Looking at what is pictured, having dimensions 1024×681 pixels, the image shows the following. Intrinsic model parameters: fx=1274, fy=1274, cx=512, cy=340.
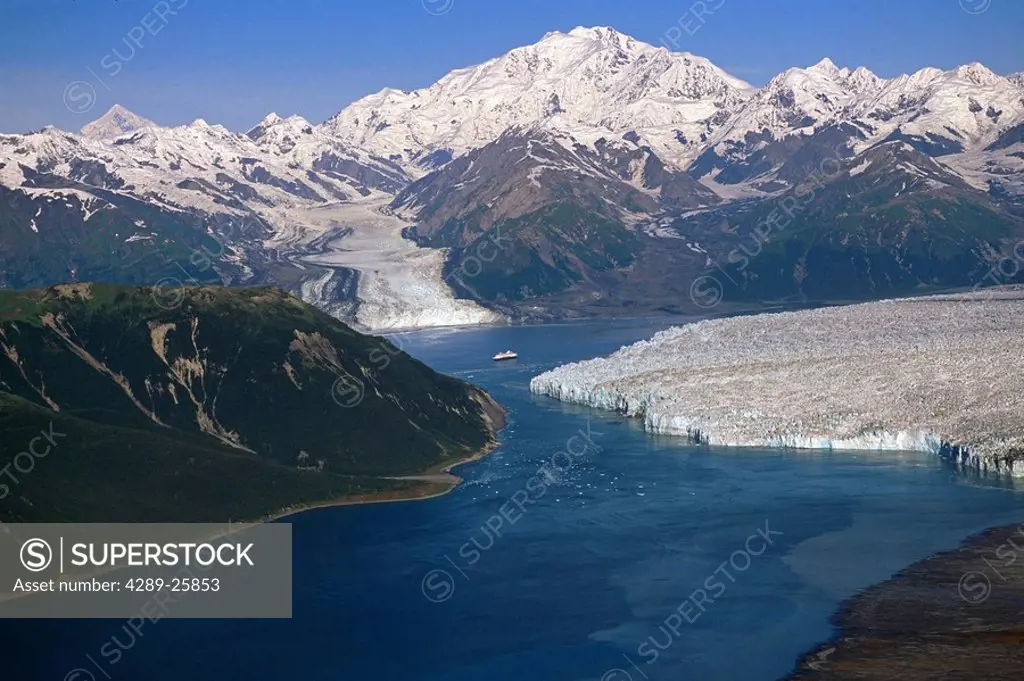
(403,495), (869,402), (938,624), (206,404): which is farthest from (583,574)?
(869,402)

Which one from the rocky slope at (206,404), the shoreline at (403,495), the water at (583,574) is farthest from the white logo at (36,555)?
the shoreline at (403,495)

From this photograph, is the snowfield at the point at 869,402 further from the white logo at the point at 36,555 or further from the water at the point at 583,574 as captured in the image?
the white logo at the point at 36,555

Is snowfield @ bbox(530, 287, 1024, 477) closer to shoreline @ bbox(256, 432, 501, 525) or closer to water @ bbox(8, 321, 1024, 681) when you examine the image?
water @ bbox(8, 321, 1024, 681)

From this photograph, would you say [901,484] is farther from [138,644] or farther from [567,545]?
[138,644]

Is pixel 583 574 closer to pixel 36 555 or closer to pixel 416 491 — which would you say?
pixel 416 491

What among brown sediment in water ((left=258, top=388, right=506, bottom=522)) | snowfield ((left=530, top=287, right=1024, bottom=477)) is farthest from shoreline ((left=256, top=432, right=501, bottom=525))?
snowfield ((left=530, top=287, right=1024, bottom=477))
